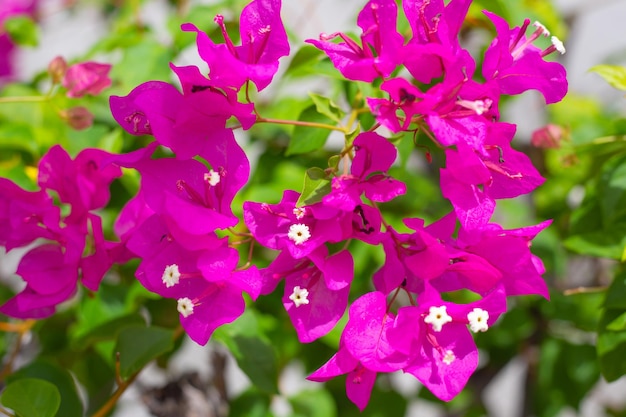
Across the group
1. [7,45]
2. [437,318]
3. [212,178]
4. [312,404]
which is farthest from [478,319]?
[7,45]

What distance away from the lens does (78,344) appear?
0.86m

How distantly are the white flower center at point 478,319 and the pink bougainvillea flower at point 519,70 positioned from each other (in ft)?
0.62

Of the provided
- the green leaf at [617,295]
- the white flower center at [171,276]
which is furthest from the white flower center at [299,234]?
the green leaf at [617,295]

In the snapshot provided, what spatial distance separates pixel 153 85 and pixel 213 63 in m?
0.07

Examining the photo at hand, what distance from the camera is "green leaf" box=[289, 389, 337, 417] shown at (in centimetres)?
109

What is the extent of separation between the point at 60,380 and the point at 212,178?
388mm

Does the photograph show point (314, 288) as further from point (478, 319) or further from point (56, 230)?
point (56, 230)

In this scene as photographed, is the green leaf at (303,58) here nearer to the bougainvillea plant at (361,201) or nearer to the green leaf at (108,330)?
the bougainvillea plant at (361,201)

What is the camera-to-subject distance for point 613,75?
0.77m

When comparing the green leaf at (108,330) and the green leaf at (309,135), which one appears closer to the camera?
the green leaf at (309,135)

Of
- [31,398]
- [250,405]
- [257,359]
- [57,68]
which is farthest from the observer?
[250,405]

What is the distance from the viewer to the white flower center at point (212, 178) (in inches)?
24.3

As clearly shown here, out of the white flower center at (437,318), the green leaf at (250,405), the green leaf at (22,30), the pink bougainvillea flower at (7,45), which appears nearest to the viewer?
the white flower center at (437,318)

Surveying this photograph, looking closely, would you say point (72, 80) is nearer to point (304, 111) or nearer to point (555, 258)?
point (304, 111)
